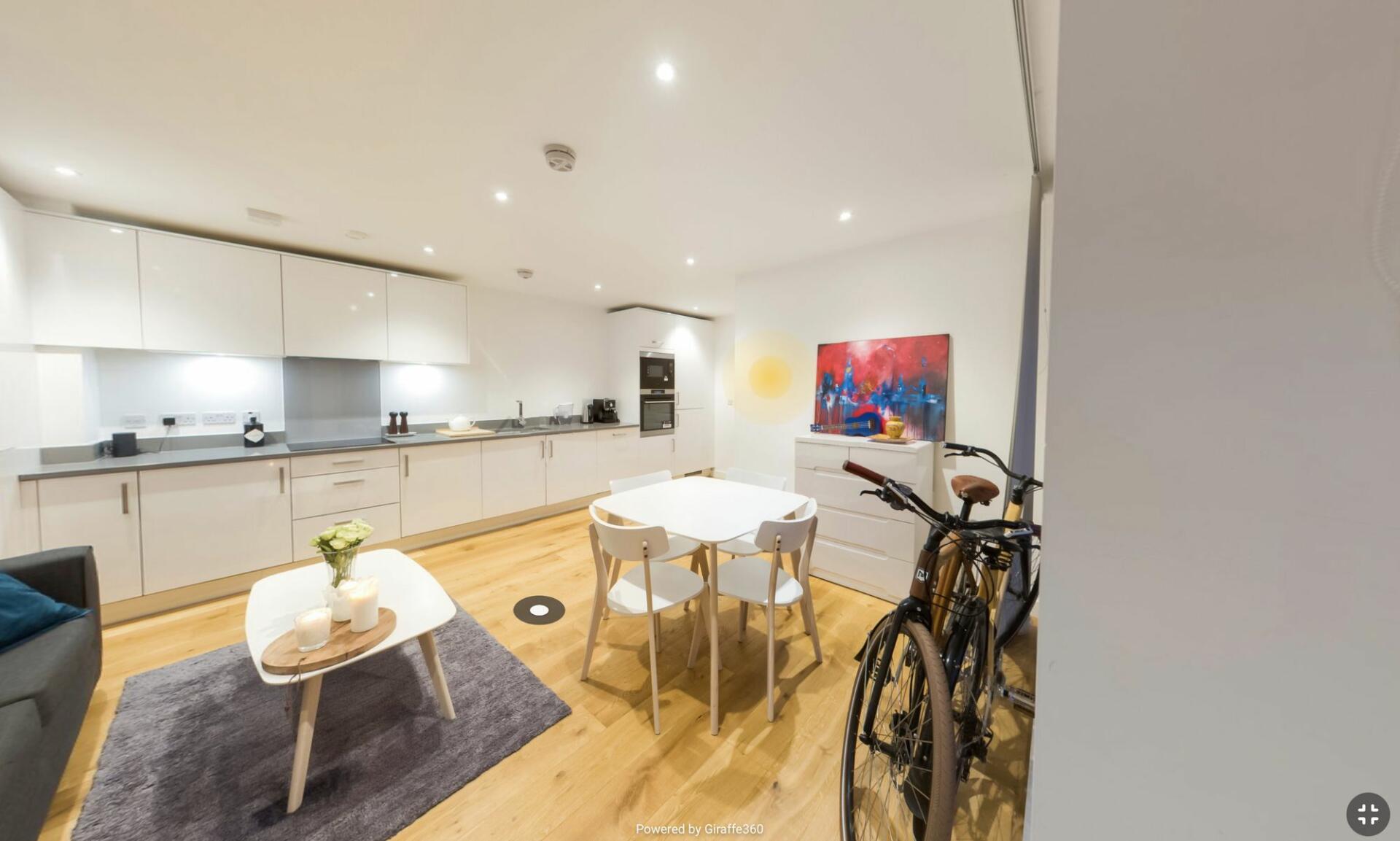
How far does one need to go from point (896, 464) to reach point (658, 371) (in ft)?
10.3

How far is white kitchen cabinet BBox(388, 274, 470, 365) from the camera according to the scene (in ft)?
11.6

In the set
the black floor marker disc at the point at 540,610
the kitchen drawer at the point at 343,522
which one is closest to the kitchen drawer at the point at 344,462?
the kitchen drawer at the point at 343,522

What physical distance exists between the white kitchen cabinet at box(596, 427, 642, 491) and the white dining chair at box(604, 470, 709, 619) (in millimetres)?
2047

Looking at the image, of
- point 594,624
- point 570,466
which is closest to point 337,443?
point 570,466

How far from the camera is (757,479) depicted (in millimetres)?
2701

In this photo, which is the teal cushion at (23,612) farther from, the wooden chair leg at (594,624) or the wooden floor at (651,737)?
the wooden chair leg at (594,624)

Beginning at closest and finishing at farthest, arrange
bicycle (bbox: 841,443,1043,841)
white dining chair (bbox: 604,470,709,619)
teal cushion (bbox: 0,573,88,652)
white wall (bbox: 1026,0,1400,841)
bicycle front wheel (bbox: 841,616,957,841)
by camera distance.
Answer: white wall (bbox: 1026,0,1400,841), bicycle front wheel (bbox: 841,616,957,841), bicycle (bbox: 841,443,1043,841), teal cushion (bbox: 0,573,88,652), white dining chair (bbox: 604,470,709,619)

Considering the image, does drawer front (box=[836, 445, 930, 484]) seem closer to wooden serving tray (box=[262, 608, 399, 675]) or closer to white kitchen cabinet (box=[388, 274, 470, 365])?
wooden serving tray (box=[262, 608, 399, 675])

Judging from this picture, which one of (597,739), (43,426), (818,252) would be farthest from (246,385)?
(818,252)

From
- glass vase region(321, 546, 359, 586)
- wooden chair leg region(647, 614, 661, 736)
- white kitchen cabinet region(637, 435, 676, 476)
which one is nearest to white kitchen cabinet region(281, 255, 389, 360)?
glass vase region(321, 546, 359, 586)

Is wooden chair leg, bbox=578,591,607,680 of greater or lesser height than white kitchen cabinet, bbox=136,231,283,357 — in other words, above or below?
below

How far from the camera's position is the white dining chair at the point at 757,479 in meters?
2.65

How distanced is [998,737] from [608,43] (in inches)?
115

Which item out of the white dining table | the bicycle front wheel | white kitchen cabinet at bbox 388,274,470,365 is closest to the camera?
the bicycle front wheel
